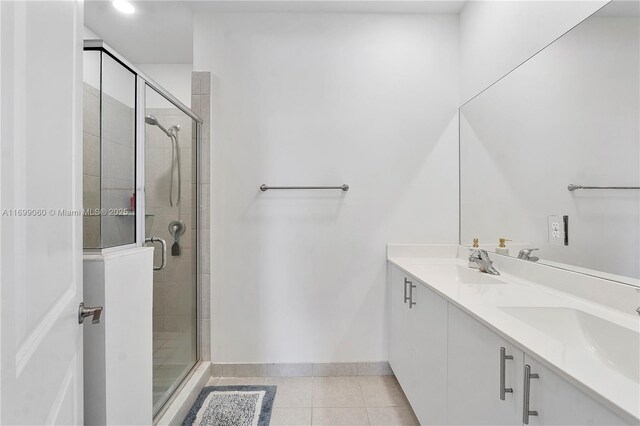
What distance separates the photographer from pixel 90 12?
7.24 ft

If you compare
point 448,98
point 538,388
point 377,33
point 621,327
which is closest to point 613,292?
point 621,327

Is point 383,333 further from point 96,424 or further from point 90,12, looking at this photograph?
point 90,12

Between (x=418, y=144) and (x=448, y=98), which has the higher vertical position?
(x=448, y=98)

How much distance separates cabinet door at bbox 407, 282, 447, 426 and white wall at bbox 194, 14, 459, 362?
59 cm

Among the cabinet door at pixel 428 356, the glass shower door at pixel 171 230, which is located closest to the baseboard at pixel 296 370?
the glass shower door at pixel 171 230

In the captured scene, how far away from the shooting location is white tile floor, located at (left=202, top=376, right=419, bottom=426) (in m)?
1.76

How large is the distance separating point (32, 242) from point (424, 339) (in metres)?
1.49

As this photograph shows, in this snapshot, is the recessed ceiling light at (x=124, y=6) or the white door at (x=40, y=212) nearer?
the white door at (x=40, y=212)

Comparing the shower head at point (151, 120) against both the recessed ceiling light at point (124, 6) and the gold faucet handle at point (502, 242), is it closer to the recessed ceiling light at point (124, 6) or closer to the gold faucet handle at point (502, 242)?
the recessed ceiling light at point (124, 6)

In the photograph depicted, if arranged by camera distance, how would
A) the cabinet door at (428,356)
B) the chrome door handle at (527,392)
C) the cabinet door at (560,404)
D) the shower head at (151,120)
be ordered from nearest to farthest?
the cabinet door at (560,404) → the chrome door handle at (527,392) → the cabinet door at (428,356) → the shower head at (151,120)

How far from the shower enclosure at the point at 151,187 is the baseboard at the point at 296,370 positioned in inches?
9.0

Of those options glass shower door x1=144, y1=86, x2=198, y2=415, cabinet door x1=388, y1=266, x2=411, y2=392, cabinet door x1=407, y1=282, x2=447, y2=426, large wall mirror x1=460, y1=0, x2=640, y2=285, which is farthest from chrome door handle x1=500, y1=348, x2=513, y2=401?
glass shower door x1=144, y1=86, x2=198, y2=415

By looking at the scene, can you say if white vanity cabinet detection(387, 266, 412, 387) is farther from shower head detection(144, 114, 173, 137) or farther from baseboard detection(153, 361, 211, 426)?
shower head detection(144, 114, 173, 137)

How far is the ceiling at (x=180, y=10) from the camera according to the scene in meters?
2.14
